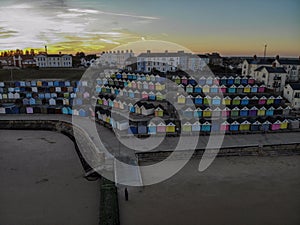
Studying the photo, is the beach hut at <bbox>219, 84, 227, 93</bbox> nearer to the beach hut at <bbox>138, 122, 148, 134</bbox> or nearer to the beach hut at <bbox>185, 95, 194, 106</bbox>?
the beach hut at <bbox>185, 95, 194, 106</bbox>

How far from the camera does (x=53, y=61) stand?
60750 millimetres

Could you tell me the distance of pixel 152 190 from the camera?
12.4 m

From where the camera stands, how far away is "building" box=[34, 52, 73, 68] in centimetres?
6003

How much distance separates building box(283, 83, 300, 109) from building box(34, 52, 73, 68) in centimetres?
4983

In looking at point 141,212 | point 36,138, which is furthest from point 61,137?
point 141,212

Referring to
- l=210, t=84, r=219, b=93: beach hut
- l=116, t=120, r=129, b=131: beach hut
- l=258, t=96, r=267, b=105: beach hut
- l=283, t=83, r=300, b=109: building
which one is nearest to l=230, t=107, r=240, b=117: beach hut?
l=258, t=96, r=267, b=105: beach hut

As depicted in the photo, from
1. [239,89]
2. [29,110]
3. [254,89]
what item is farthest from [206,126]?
[29,110]

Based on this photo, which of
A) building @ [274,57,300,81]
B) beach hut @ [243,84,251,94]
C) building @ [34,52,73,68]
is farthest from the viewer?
building @ [34,52,73,68]

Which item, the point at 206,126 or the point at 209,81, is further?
the point at 209,81

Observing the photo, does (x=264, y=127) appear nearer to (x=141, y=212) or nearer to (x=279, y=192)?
(x=279, y=192)

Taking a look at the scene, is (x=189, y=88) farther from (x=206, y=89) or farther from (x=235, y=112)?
(x=235, y=112)

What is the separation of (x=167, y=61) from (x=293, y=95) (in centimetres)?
3172

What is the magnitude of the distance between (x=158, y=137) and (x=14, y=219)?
10.3m

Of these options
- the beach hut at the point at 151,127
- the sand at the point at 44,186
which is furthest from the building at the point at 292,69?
the sand at the point at 44,186
